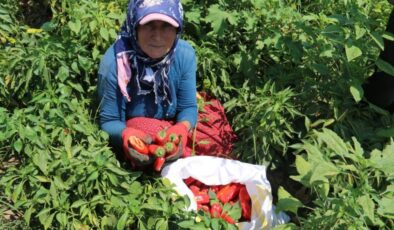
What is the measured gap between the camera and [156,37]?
2.68 metres

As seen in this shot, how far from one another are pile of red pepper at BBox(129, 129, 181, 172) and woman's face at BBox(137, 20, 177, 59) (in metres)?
0.40

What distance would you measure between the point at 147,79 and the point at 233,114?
2.41 ft

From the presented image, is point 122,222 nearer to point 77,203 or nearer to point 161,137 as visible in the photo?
point 77,203

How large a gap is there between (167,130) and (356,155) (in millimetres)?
1013

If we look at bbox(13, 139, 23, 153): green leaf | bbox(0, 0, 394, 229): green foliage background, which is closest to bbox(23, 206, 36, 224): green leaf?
bbox(0, 0, 394, 229): green foliage background

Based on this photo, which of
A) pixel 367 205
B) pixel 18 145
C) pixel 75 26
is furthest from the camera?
pixel 75 26

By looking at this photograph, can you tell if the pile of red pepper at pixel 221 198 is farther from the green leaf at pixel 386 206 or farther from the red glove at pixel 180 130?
the green leaf at pixel 386 206

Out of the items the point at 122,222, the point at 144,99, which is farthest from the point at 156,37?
the point at 122,222

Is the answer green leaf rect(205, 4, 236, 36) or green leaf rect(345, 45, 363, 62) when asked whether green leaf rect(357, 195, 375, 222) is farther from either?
green leaf rect(205, 4, 236, 36)

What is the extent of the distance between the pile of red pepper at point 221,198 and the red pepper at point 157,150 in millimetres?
321

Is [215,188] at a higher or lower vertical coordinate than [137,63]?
lower

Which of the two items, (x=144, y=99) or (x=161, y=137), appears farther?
(x=144, y=99)

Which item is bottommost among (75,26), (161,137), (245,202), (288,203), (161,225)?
(245,202)

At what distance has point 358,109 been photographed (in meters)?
2.81
